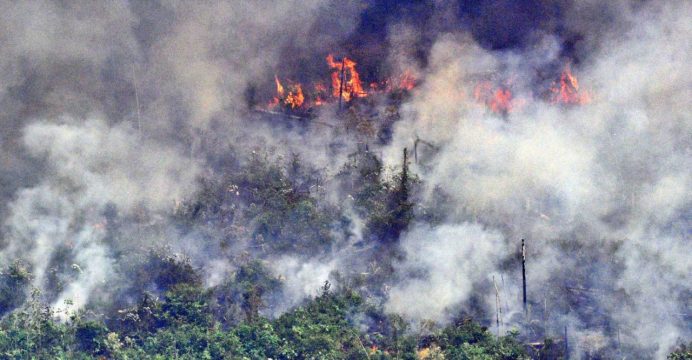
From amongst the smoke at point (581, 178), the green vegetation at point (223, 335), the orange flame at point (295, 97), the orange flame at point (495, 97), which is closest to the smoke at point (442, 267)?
the smoke at point (581, 178)

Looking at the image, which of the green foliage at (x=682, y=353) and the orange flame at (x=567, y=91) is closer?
the green foliage at (x=682, y=353)

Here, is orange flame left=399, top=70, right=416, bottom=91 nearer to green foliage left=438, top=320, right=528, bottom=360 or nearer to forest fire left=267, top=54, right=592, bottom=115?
forest fire left=267, top=54, right=592, bottom=115

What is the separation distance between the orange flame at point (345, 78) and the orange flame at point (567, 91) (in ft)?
21.3

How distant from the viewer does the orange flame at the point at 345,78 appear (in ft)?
129

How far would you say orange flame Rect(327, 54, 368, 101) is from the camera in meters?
39.2

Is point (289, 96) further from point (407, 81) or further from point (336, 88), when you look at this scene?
point (407, 81)

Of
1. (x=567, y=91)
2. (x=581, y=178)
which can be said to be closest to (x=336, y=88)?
(x=567, y=91)

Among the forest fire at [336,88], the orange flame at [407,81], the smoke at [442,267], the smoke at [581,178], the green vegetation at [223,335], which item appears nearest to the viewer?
the green vegetation at [223,335]

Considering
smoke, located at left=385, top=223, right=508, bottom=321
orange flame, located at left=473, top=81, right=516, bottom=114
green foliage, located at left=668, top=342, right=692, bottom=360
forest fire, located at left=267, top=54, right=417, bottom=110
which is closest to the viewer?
green foliage, located at left=668, top=342, right=692, bottom=360

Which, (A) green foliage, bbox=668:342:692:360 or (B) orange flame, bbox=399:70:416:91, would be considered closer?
(A) green foliage, bbox=668:342:692:360

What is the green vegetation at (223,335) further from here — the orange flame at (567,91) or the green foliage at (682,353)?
the orange flame at (567,91)

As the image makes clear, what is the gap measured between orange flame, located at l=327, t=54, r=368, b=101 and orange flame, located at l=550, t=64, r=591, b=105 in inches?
256

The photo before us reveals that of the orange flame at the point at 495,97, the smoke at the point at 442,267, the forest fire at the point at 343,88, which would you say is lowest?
the smoke at the point at 442,267

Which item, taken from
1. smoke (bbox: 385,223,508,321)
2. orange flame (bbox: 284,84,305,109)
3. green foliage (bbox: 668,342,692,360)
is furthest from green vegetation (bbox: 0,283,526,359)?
orange flame (bbox: 284,84,305,109)
